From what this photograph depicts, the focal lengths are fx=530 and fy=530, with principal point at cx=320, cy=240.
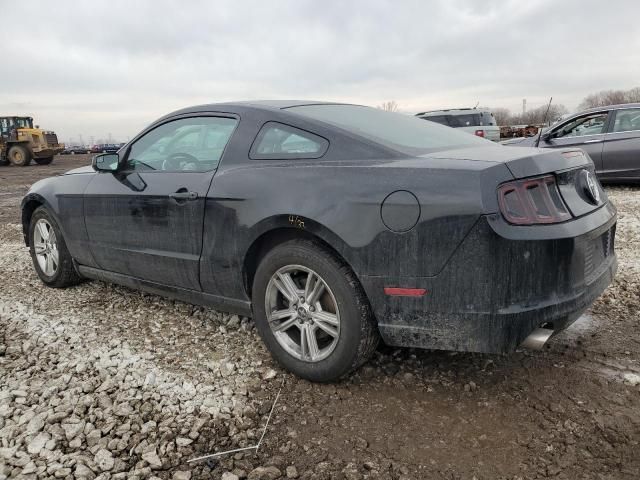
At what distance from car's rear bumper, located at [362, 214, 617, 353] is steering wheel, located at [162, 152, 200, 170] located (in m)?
1.56

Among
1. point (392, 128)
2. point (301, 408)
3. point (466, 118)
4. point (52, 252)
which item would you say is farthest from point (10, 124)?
point (301, 408)

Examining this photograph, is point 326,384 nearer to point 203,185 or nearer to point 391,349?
point 391,349

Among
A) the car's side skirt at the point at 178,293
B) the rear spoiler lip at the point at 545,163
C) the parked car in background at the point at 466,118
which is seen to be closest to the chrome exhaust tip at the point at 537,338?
the rear spoiler lip at the point at 545,163

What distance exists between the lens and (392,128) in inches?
119

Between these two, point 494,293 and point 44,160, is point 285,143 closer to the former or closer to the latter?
point 494,293

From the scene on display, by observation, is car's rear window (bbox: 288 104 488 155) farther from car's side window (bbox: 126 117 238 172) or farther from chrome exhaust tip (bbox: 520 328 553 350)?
chrome exhaust tip (bbox: 520 328 553 350)

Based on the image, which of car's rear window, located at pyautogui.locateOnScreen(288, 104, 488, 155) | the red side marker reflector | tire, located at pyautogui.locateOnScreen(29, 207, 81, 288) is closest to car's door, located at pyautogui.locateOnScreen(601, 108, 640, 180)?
car's rear window, located at pyautogui.locateOnScreen(288, 104, 488, 155)

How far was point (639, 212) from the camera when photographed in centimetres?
653

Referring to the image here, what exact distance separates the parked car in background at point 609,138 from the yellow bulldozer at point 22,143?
25.9m

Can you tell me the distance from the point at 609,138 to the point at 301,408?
7.67 metres

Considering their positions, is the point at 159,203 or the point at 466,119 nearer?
the point at 159,203

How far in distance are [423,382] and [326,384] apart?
1.67ft

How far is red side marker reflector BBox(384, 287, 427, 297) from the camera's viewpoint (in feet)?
7.73

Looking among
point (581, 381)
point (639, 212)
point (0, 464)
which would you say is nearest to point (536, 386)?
point (581, 381)
